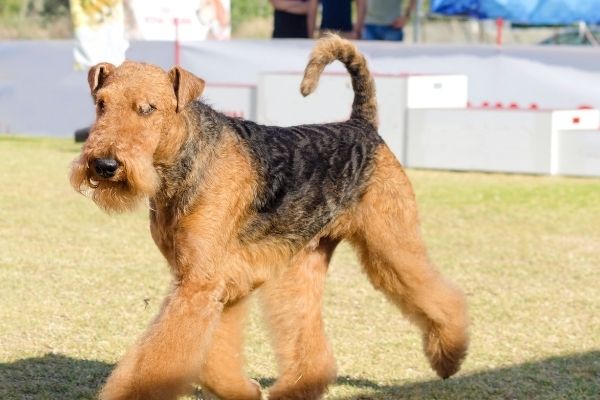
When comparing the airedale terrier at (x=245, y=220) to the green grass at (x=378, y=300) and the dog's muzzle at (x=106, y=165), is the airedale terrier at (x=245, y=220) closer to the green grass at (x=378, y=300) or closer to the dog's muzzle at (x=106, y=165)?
the dog's muzzle at (x=106, y=165)

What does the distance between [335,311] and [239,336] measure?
5.86ft

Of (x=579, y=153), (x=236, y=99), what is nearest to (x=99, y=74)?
(x=579, y=153)

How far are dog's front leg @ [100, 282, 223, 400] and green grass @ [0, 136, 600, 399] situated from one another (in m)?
0.85

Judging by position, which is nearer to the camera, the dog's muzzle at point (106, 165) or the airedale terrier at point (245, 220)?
the dog's muzzle at point (106, 165)

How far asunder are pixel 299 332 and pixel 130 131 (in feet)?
4.08

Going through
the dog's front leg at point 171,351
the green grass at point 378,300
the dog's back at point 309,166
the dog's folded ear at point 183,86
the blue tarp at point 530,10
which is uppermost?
the blue tarp at point 530,10

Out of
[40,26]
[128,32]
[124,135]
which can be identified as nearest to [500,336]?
[124,135]

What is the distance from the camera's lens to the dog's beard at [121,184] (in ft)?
11.7

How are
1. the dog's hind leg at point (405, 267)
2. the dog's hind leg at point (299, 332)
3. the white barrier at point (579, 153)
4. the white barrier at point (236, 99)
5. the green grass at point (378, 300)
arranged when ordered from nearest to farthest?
the dog's hind leg at point (299, 332)
the dog's hind leg at point (405, 267)
the green grass at point (378, 300)
the white barrier at point (579, 153)
the white barrier at point (236, 99)

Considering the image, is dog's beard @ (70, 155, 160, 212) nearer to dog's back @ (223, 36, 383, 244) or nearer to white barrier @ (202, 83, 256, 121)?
dog's back @ (223, 36, 383, 244)

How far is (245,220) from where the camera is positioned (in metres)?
4.04

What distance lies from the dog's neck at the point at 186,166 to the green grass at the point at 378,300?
86cm

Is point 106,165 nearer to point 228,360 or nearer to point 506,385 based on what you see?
point 228,360

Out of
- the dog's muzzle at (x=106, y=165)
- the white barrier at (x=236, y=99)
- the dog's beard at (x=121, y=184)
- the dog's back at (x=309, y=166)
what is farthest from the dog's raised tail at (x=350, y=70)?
the white barrier at (x=236, y=99)
